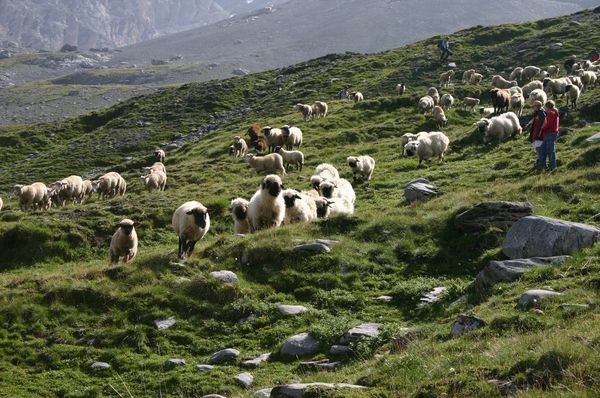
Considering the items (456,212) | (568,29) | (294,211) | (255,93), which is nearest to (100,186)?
(294,211)

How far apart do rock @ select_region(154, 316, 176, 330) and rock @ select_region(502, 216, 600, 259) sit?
7612mm

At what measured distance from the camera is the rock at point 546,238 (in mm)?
12562

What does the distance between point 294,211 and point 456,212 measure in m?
5.13

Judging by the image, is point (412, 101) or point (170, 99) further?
point (170, 99)

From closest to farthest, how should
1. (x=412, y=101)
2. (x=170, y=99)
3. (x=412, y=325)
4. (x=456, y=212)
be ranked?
1. (x=412, y=325)
2. (x=456, y=212)
3. (x=412, y=101)
4. (x=170, y=99)

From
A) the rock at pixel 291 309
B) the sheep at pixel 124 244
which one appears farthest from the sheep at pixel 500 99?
the rock at pixel 291 309

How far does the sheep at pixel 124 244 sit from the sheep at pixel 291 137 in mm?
21607

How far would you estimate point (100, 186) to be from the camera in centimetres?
3406

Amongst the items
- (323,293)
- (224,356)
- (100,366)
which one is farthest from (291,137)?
(100,366)

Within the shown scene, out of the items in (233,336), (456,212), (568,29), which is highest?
(568,29)

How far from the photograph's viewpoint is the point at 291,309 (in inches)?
534

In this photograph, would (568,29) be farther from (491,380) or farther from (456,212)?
(491,380)

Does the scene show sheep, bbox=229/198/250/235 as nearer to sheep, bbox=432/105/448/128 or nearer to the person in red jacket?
the person in red jacket

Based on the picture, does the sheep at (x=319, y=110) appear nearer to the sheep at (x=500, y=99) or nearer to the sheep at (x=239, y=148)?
the sheep at (x=239, y=148)
